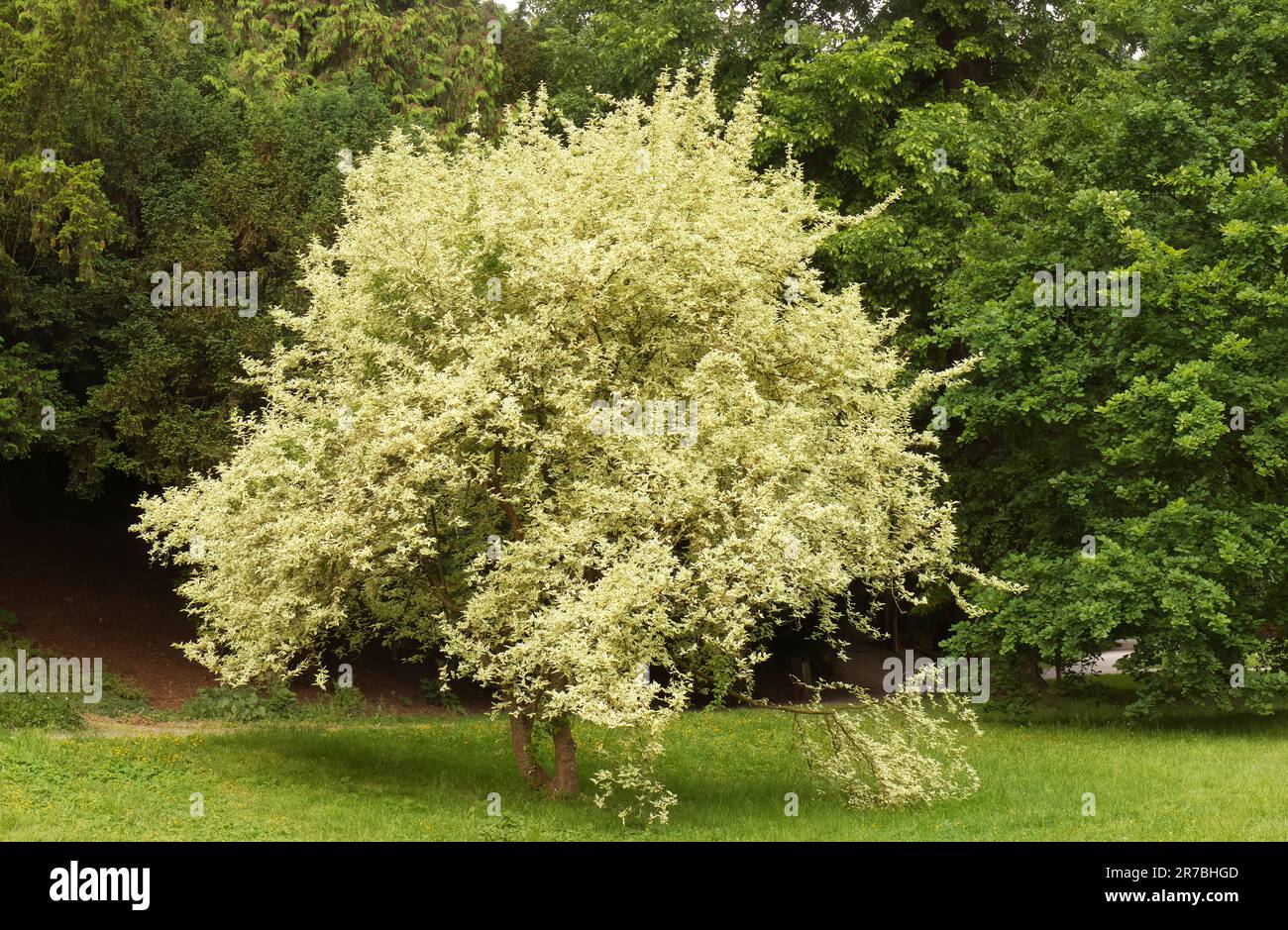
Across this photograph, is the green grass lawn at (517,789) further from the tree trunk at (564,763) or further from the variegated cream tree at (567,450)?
the variegated cream tree at (567,450)

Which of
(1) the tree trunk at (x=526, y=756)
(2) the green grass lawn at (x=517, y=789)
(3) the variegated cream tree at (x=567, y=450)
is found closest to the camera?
(3) the variegated cream tree at (x=567, y=450)

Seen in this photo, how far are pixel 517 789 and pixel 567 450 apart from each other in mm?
4966

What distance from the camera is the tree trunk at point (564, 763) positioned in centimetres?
1638

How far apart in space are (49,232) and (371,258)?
10.6 m

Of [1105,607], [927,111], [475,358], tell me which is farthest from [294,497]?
[927,111]

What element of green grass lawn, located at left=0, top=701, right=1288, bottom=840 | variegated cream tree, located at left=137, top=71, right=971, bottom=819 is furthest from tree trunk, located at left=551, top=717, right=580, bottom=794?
green grass lawn, located at left=0, top=701, right=1288, bottom=840

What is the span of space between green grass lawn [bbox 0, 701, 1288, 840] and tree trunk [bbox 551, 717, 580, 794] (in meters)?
0.31

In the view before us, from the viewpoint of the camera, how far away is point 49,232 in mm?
23172

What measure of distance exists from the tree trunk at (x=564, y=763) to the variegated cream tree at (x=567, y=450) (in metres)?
0.04

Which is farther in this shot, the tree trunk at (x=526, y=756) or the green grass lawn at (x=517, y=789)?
the tree trunk at (x=526, y=756)

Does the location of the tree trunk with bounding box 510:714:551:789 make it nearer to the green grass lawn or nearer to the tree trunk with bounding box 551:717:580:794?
the green grass lawn

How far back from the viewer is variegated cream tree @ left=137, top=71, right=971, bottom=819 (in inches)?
550

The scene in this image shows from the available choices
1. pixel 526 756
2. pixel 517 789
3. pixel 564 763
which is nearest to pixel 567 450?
pixel 564 763

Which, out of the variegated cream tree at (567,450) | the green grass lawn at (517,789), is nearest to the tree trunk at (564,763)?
the variegated cream tree at (567,450)
